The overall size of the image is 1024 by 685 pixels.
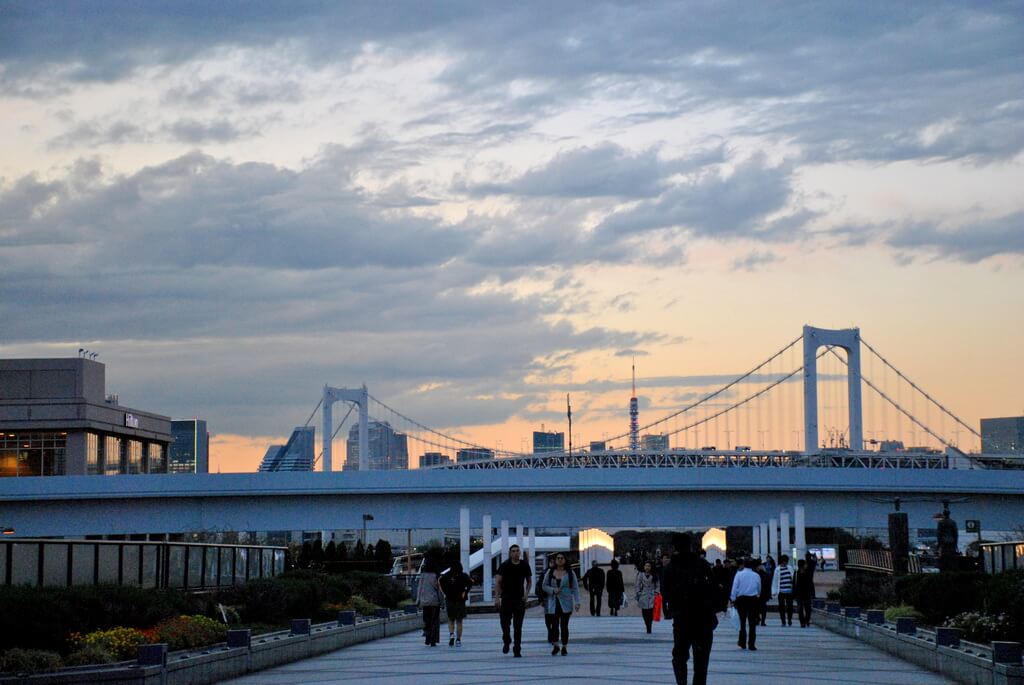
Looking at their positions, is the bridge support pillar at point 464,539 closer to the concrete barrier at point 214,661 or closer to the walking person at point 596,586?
the walking person at point 596,586

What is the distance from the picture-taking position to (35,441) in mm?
87062

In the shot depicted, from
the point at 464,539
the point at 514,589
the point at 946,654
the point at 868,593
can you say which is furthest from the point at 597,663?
the point at 464,539

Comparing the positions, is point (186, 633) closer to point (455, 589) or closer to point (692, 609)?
point (455, 589)

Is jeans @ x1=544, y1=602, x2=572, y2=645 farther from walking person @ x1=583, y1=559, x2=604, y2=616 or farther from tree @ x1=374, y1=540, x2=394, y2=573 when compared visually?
tree @ x1=374, y1=540, x2=394, y2=573

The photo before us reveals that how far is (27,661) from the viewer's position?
13.8m

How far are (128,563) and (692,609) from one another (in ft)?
40.1

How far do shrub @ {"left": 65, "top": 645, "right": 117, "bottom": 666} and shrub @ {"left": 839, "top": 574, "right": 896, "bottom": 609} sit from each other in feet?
58.0

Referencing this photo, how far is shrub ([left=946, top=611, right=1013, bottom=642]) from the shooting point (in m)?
16.3

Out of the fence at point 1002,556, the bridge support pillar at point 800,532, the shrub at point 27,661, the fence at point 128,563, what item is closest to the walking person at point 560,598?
the fence at point 128,563

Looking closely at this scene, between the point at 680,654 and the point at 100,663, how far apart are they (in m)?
5.81

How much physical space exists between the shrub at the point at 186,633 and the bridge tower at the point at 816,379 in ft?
208

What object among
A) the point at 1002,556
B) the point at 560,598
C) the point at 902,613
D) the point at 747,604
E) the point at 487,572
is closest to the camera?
the point at 560,598

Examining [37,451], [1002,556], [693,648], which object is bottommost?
[693,648]

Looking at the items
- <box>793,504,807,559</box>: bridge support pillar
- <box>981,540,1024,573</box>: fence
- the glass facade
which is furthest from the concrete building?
<box>981,540,1024,573</box>: fence
